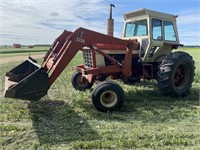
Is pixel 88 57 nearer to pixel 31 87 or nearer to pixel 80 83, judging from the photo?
pixel 80 83

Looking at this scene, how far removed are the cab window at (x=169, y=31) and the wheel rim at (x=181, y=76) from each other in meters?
1.06

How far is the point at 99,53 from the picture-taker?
674 cm

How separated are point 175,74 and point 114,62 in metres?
1.87

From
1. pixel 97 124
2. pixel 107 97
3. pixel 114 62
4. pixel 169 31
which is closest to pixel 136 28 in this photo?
pixel 169 31

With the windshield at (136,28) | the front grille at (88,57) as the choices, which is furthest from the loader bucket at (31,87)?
the windshield at (136,28)

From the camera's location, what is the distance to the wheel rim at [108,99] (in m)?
5.89

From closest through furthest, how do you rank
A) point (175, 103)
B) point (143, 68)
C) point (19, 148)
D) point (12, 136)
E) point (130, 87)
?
point (19, 148) → point (12, 136) → point (175, 103) → point (143, 68) → point (130, 87)

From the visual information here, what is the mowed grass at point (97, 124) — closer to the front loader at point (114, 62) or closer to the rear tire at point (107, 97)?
the rear tire at point (107, 97)

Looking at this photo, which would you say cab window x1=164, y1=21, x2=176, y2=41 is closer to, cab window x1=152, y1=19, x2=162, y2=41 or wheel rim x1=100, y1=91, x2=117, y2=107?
cab window x1=152, y1=19, x2=162, y2=41

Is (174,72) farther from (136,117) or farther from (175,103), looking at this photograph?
(136,117)

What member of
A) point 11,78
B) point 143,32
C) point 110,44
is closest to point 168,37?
point 143,32

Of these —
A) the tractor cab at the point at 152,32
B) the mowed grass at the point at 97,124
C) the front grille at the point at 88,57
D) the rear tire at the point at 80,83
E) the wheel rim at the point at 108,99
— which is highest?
A: the tractor cab at the point at 152,32

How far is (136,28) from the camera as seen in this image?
8102 millimetres

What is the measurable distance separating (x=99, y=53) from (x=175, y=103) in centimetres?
237
